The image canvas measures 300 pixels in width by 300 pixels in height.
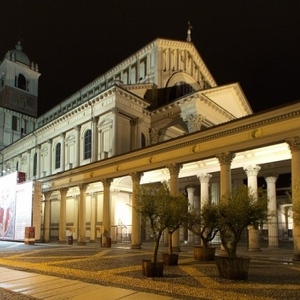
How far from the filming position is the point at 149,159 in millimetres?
23828

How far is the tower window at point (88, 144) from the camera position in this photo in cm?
3703

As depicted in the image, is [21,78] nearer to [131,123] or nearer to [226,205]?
[131,123]

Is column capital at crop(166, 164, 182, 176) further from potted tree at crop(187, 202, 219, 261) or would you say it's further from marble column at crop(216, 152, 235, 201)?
potted tree at crop(187, 202, 219, 261)

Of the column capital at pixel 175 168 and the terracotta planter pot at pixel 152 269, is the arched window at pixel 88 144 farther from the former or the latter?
the terracotta planter pot at pixel 152 269

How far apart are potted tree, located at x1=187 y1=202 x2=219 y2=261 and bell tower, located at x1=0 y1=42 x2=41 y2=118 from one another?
5132 cm

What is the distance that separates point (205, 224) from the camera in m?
14.6

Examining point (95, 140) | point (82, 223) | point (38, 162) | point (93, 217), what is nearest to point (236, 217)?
point (82, 223)

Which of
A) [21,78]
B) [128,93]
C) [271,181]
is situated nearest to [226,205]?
[271,181]

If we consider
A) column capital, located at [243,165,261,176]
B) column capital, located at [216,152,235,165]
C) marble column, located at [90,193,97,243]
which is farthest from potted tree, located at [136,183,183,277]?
marble column, located at [90,193,97,243]

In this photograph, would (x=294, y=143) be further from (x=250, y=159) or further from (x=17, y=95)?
(x=17, y=95)

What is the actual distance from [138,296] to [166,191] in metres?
5.21

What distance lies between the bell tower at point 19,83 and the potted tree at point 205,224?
168 feet

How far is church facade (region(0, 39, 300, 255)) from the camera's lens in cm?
1962

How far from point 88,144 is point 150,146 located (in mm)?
14944
